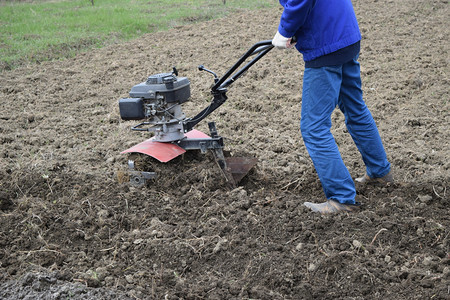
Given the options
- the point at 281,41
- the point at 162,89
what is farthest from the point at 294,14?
the point at 162,89

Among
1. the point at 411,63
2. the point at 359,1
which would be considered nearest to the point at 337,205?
the point at 411,63

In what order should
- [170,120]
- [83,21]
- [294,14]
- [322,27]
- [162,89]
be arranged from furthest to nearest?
[83,21] → [170,120] → [162,89] → [322,27] → [294,14]

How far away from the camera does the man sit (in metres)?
3.15

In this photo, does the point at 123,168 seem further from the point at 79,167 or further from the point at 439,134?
the point at 439,134

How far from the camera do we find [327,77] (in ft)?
10.7

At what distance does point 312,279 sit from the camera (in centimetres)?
283

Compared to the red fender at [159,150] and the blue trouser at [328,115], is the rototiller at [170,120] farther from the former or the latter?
the blue trouser at [328,115]

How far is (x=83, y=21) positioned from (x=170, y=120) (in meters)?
8.77

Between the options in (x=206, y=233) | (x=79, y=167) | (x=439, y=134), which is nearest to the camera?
(x=206, y=233)

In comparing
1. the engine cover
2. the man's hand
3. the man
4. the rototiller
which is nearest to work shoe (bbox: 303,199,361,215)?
the man

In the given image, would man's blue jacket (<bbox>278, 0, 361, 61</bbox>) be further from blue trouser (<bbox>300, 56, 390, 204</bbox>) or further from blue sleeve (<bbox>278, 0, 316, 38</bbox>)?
blue trouser (<bbox>300, 56, 390, 204</bbox>)

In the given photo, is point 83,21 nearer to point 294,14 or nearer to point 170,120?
point 170,120

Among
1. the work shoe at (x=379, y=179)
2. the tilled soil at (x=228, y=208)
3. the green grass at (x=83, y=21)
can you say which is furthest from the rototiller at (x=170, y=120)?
the green grass at (x=83, y=21)

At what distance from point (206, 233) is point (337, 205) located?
3.06 feet
